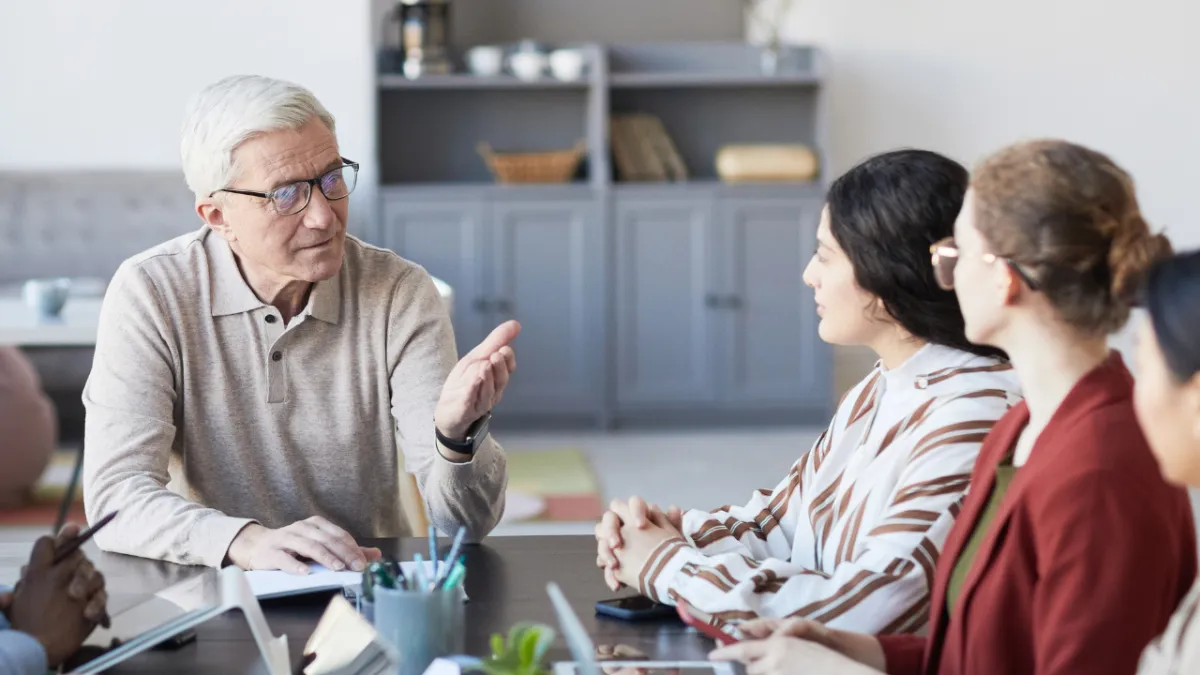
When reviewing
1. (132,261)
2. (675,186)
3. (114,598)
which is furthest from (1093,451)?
(675,186)

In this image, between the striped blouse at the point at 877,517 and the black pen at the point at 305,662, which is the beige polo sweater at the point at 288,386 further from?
the black pen at the point at 305,662

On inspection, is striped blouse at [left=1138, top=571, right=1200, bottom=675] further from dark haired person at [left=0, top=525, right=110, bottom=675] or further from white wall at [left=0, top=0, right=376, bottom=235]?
white wall at [left=0, top=0, right=376, bottom=235]

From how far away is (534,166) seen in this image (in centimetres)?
Answer: 615

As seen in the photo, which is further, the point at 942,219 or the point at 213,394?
the point at 213,394

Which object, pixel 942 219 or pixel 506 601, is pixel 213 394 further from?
pixel 942 219

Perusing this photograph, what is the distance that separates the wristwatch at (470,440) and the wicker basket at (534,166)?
4268 mm

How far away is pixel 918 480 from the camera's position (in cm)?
155

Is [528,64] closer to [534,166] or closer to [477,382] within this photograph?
[534,166]

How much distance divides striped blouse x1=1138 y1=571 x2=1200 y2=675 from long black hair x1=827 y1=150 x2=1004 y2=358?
52 centimetres

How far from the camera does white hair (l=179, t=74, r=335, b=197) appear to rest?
6.55 ft

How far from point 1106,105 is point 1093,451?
5.76 meters

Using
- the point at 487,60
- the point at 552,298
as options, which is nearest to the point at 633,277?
the point at 552,298

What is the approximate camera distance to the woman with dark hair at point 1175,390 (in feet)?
3.68

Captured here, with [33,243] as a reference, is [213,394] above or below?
above
